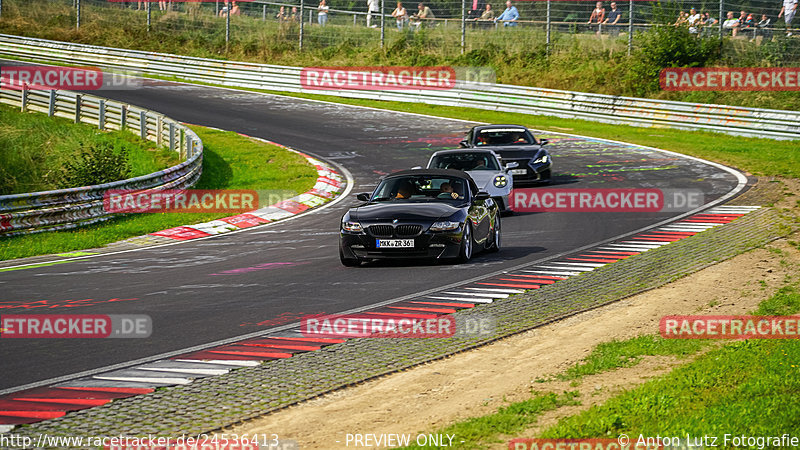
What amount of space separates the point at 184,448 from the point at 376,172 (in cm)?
2058

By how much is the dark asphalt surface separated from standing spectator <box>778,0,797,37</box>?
10756mm

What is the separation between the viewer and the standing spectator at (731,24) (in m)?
38.1

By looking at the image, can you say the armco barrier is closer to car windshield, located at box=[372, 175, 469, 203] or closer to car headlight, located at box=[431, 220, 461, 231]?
car windshield, located at box=[372, 175, 469, 203]

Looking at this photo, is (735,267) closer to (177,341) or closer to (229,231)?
(177,341)

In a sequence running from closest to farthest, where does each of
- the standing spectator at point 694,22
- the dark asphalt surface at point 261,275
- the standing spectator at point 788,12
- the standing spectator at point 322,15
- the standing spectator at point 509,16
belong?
1. the dark asphalt surface at point 261,275
2. the standing spectator at point 788,12
3. the standing spectator at point 694,22
4. the standing spectator at point 509,16
5. the standing spectator at point 322,15

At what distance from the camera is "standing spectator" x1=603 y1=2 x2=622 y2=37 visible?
40938 mm

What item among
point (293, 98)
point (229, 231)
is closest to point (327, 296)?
point (229, 231)

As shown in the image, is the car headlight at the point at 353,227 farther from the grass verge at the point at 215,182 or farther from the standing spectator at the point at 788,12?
the standing spectator at the point at 788,12

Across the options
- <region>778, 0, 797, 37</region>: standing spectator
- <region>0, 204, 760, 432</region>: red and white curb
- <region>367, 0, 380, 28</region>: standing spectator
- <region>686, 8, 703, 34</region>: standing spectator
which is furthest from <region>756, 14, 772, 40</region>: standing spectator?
<region>0, 204, 760, 432</region>: red and white curb

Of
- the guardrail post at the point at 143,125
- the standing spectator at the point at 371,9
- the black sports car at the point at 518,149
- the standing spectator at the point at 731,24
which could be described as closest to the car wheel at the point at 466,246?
the black sports car at the point at 518,149

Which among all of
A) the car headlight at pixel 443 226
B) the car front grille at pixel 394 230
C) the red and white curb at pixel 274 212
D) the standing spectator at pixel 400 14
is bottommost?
the red and white curb at pixel 274 212

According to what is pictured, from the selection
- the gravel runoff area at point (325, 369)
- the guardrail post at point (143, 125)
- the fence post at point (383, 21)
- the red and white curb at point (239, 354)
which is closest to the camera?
the gravel runoff area at point (325, 369)

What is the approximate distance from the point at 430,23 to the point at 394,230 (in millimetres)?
33675

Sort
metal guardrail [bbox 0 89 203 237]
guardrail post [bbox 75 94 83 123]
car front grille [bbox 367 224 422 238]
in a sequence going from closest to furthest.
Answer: car front grille [bbox 367 224 422 238] → metal guardrail [bbox 0 89 203 237] → guardrail post [bbox 75 94 83 123]
